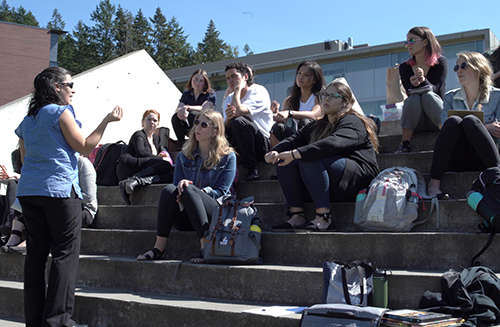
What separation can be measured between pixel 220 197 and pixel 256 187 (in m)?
0.70

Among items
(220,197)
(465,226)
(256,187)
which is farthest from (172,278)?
(465,226)

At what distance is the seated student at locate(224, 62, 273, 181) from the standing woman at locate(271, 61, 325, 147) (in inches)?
6.6

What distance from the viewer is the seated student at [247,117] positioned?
4738 millimetres

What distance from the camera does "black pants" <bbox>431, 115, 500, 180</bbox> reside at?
11.2 feet

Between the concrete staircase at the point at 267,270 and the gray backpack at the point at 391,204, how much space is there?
0.42ft

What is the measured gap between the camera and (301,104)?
5.00 meters

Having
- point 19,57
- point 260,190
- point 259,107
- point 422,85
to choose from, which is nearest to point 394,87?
point 422,85

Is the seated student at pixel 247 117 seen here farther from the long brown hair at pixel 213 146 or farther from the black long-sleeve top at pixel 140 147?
the black long-sleeve top at pixel 140 147

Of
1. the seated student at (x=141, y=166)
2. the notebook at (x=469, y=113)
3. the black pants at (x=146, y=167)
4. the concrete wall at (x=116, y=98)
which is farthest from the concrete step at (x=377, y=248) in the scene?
the concrete wall at (x=116, y=98)

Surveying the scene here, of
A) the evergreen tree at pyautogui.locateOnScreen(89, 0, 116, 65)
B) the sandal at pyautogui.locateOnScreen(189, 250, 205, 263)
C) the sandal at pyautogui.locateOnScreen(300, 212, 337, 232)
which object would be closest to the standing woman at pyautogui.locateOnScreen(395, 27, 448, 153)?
the sandal at pyautogui.locateOnScreen(300, 212, 337, 232)

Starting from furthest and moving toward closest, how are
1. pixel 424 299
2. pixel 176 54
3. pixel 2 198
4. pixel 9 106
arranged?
pixel 176 54 → pixel 9 106 → pixel 2 198 → pixel 424 299

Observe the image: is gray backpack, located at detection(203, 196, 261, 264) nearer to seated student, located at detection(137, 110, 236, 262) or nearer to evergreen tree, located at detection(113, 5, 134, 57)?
seated student, located at detection(137, 110, 236, 262)

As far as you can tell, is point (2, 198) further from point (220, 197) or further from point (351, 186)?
point (351, 186)

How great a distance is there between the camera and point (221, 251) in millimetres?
3436
